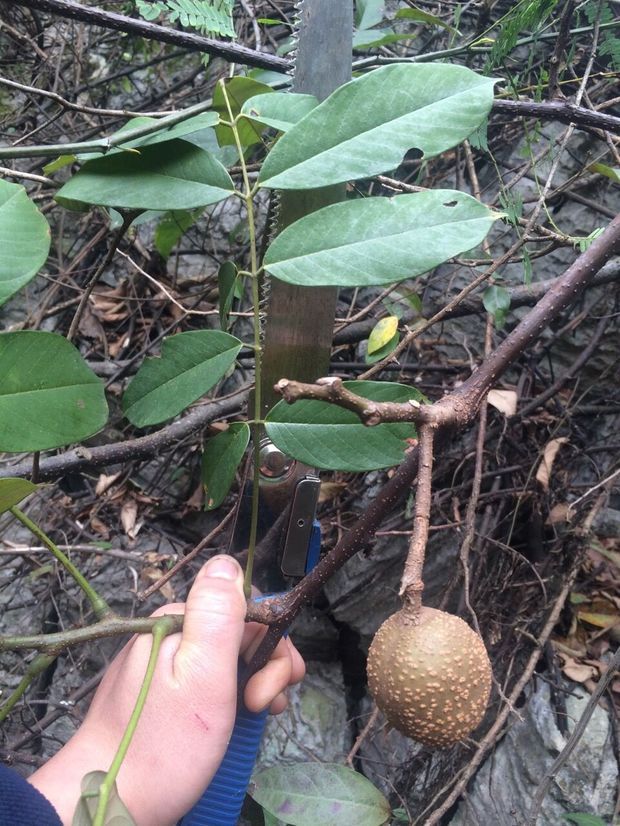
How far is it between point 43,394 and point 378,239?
1.13ft

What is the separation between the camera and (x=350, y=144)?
562 mm

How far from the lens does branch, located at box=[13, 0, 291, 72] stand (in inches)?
33.5

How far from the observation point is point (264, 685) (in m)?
0.73

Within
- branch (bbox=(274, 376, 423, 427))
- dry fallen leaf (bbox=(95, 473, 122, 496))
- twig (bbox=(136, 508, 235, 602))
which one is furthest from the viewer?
dry fallen leaf (bbox=(95, 473, 122, 496))

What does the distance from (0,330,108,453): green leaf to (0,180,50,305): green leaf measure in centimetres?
5

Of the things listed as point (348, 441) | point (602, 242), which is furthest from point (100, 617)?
point (602, 242)

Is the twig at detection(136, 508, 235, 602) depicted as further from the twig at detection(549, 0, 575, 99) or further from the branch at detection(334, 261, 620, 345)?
the twig at detection(549, 0, 575, 99)

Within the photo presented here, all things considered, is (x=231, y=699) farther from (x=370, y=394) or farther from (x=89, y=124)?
(x=89, y=124)

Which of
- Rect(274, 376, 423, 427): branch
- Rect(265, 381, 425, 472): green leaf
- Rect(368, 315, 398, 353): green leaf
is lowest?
Rect(368, 315, 398, 353): green leaf

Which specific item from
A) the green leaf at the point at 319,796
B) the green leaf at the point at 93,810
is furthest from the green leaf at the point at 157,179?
the green leaf at the point at 319,796

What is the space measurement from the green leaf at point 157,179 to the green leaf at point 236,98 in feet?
0.31

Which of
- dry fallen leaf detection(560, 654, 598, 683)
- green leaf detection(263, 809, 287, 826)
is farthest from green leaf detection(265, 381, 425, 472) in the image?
dry fallen leaf detection(560, 654, 598, 683)

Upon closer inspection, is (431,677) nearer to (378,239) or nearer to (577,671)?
(378,239)

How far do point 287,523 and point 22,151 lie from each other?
503 mm
